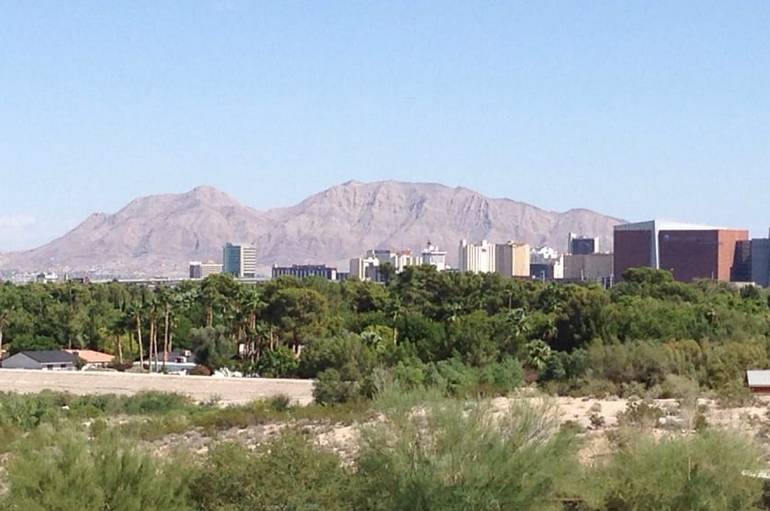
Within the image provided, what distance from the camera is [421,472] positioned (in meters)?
15.5

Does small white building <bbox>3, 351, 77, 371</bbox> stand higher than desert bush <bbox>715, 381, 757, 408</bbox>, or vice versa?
desert bush <bbox>715, 381, 757, 408</bbox>

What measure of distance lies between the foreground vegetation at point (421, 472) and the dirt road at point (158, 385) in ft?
57.3

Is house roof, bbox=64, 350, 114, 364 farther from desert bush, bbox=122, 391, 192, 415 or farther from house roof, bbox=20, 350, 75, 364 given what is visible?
desert bush, bbox=122, 391, 192, 415

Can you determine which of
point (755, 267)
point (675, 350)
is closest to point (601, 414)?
point (675, 350)

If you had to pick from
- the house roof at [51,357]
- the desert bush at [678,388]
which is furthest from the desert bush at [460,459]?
the house roof at [51,357]

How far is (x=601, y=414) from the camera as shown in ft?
79.6

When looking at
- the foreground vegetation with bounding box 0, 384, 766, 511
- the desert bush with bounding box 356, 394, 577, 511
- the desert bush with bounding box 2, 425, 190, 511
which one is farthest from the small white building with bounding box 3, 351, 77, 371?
the desert bush with bounding box 356, 394, 577, 511

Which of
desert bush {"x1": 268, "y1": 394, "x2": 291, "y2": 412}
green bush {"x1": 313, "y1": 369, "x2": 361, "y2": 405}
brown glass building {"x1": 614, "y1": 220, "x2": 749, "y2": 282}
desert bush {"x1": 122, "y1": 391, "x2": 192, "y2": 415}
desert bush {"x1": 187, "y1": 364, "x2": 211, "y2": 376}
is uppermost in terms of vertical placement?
brown glass building {"x1": 614, "y1": 220, "x2": 749, "y2": 282}

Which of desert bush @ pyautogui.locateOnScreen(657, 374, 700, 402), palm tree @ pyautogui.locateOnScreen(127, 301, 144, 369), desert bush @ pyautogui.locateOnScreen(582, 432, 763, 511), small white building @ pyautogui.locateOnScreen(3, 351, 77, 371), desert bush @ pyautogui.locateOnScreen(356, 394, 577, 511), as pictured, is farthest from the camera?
palm tree @ pyautogui.locateOnScreen(127, 301, 144, 369)

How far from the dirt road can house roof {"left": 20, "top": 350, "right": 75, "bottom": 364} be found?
25.8 feet

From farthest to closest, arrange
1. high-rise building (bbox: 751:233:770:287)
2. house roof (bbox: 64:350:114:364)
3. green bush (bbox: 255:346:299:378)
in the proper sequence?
high-rise building (bbox: 751:233:770:287) → house roof (bbox: 64:350:114:364) → green bush (bbox: 255:346:299:378)

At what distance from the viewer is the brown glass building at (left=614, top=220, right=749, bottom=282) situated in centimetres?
17038

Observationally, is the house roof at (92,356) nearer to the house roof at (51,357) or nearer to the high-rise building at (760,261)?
the house roof at (51,357)

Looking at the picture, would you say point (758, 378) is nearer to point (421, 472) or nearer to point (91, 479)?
point (421, 472)
